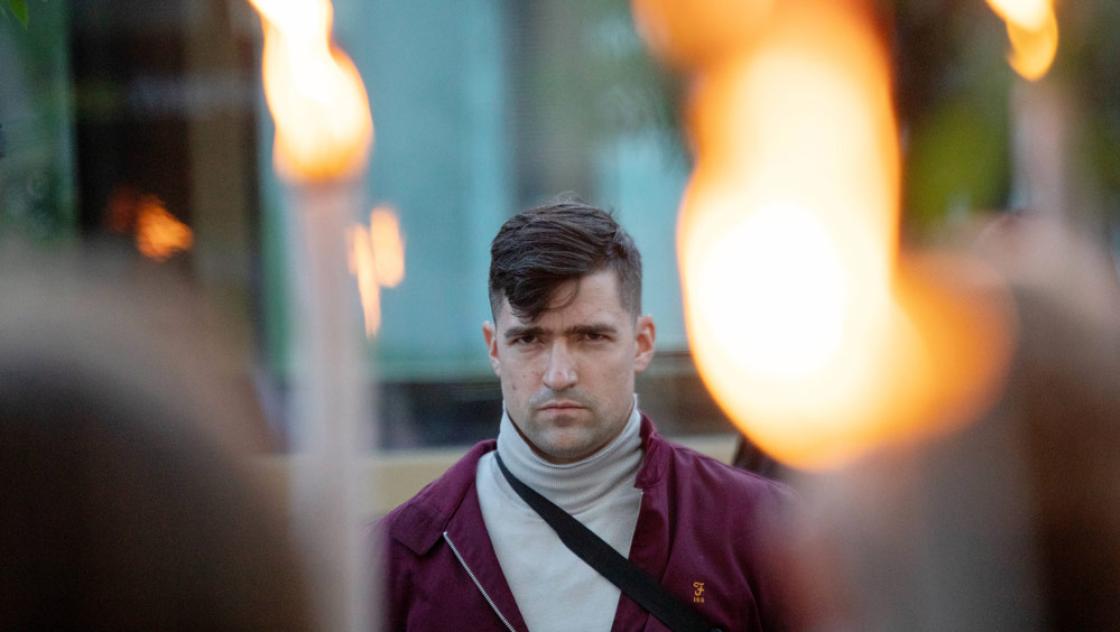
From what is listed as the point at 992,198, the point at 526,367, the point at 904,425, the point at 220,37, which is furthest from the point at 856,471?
the point at 220,37

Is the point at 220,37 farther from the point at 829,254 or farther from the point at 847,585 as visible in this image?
the point at 847,585

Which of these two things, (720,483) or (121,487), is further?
(720,483)

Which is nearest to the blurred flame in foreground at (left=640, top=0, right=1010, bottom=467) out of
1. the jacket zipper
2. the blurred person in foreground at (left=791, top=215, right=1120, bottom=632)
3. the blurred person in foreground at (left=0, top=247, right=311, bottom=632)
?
the jacket zipper

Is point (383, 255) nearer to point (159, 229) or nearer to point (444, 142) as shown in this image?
point (444, 142)

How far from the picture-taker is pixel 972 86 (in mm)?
3432

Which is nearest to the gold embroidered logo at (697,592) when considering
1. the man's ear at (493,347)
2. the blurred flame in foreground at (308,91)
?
the man's ear at (493,347)

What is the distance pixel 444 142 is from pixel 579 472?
77.5 inches

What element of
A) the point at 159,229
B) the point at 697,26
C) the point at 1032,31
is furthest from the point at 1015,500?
the point at 697,26

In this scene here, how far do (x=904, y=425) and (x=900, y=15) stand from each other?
2.53 m

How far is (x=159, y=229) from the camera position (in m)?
3.29

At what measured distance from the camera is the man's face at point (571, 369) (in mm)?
2123

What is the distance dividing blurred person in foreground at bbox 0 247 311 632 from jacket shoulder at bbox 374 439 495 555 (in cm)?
97

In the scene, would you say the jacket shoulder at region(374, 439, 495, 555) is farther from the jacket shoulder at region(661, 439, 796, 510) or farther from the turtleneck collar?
the jacket shoulder at region(661, 439, 796, 510)

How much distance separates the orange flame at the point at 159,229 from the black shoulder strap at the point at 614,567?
1.14 m
